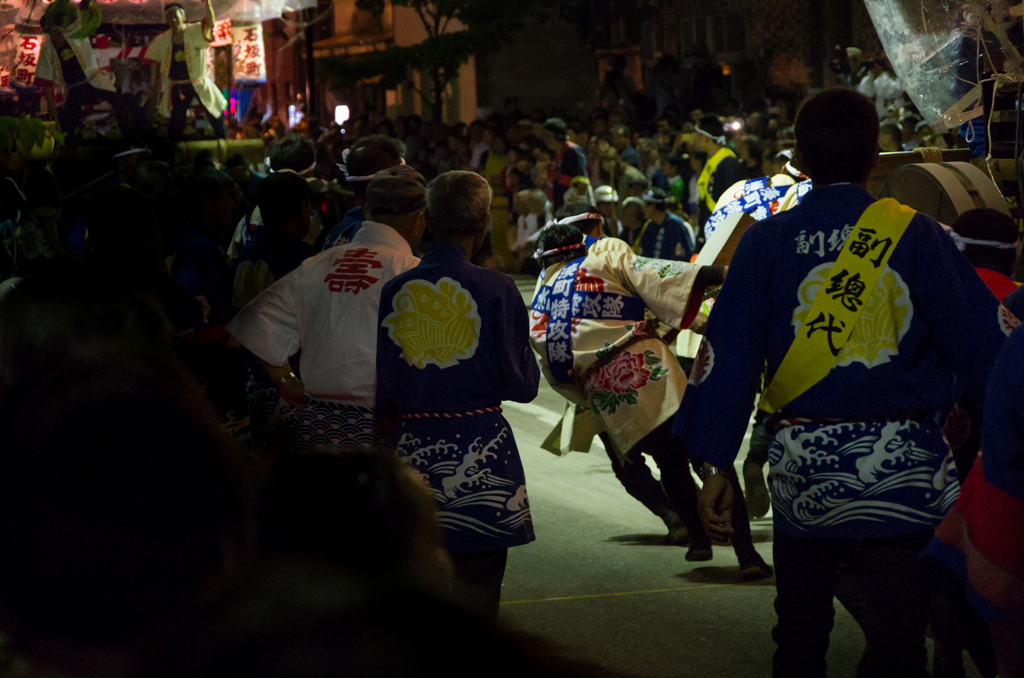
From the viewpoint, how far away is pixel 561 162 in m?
14.1

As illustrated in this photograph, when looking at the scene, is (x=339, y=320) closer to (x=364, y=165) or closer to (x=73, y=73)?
(x=364, y=165)

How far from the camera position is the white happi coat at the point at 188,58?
12477 mm

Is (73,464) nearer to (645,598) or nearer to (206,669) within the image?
(206,669)

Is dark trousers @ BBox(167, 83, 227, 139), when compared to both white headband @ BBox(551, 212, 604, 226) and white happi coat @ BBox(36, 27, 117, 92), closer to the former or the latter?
white happi coat @ BBox(36, 27, 117, 92)

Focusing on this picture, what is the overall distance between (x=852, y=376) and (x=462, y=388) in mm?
1207

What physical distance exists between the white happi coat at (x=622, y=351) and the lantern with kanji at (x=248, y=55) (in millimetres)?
12291

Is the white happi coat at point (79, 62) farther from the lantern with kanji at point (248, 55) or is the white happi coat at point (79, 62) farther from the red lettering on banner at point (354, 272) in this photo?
the red lettering on banner at point (354, 272)

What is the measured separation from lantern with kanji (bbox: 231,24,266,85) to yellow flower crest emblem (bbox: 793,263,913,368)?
14709 mm

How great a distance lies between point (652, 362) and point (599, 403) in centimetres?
33

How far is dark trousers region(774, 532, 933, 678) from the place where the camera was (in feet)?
9.02

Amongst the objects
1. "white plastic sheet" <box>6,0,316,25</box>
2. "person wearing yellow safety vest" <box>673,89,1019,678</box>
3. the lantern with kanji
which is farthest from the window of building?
"person wearing yellow safety vest" <box>673,89,1019,678</box>

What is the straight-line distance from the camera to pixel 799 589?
→ 284 centimetres

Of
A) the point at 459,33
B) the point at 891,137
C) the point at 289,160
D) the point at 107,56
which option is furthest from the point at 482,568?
the point at 459,33

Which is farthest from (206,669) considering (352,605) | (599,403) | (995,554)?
(599,403)
